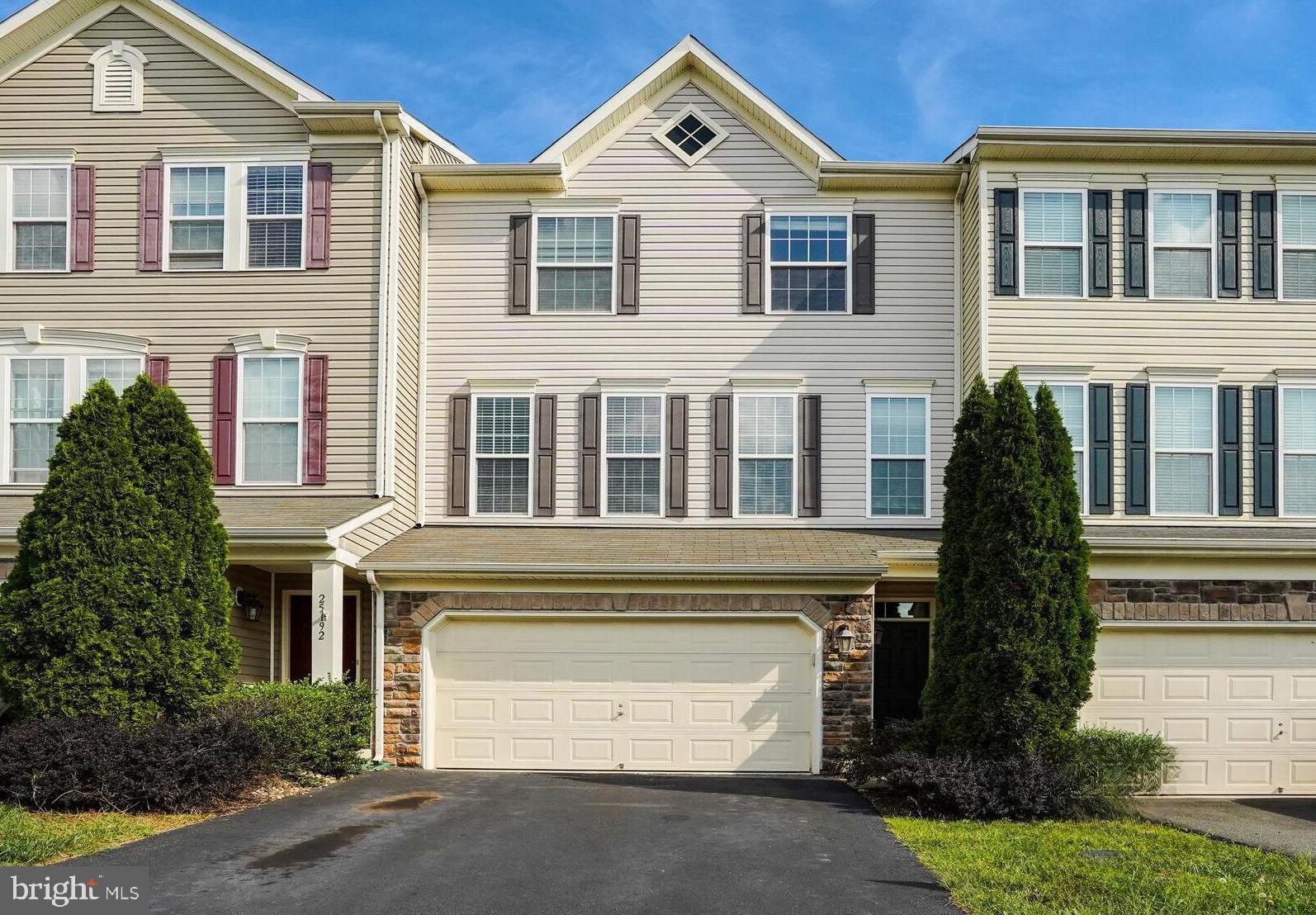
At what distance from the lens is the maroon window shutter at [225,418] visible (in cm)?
1614

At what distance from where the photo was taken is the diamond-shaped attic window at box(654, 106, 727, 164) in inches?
690

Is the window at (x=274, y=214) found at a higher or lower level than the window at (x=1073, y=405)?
higher

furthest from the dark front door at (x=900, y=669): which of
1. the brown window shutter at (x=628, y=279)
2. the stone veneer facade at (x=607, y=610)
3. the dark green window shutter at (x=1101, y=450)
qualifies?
the brown window shutter at (x=628, y=279)

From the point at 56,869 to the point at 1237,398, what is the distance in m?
14.4

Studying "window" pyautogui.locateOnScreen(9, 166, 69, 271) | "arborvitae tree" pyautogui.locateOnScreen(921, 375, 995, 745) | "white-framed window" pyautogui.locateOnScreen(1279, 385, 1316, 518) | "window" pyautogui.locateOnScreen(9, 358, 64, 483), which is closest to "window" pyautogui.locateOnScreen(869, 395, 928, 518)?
"arborvitae tree" pyautogui.locateOnScreen(921, 375, 995, 745)

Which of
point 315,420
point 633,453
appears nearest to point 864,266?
point 633,453

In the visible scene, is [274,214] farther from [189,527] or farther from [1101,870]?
[1101,870]

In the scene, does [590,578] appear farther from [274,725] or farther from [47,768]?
[47,768]

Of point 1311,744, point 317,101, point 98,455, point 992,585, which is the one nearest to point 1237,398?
point 1311,744

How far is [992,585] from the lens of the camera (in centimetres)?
1241

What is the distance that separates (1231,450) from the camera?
53.5 ft

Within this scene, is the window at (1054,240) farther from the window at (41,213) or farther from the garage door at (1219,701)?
the window at (41,213)

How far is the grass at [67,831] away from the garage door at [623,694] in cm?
443

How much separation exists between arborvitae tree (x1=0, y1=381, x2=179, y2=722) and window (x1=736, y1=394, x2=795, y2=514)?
7536 mm
